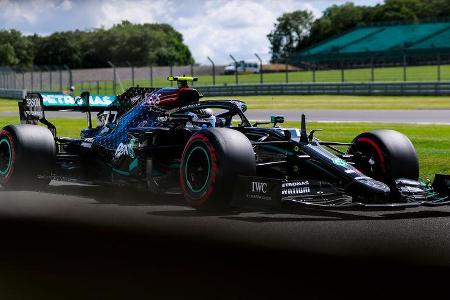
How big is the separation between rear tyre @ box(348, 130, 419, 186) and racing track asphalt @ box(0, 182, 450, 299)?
0.58 metres

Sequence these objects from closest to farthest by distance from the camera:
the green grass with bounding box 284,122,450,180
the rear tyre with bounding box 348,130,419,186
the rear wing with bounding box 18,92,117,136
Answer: the rear tyre with bounding box 348,130,419,186 < the rear wing with bounding box 18,92,117,136 < the green grass with bounding box 284,122,450,180

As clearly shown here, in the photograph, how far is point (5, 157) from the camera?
11.0 m

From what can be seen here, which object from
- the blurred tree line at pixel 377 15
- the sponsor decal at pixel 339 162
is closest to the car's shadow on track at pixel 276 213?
the sponsor decal at pixel 339 162

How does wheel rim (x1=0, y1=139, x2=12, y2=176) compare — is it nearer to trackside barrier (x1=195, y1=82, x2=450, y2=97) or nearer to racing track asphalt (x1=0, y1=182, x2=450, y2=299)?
racing track asphalt (x1=0, y1=182, x2=450, y2=299)

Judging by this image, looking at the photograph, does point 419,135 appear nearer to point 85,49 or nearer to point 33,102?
point 33,102

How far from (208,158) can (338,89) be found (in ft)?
121

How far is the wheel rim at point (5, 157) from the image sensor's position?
10883mm

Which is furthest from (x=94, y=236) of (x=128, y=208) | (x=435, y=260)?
(x=435, y=260)

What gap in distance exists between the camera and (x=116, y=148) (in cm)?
1052

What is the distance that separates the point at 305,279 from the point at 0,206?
4890 mm

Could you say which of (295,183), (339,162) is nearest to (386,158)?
(339,162)

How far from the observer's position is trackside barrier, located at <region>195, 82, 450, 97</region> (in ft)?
132

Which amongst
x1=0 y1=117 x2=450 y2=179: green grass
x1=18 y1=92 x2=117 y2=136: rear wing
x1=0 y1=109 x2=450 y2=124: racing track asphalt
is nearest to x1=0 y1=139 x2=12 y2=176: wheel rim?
x1=18 y1=92 x2=117 y2=136: rear wing

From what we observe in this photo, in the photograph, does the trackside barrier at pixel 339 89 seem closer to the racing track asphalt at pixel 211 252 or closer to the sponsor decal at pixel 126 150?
the sponsor decal at pixel 126 150
